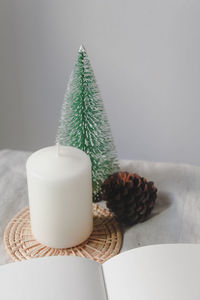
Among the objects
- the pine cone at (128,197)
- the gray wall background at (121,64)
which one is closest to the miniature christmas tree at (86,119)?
the pine cone at (128,197)

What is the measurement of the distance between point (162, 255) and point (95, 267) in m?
0.07

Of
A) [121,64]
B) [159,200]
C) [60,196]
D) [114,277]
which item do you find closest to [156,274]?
[114,277]

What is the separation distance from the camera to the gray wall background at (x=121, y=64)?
39.8 inches

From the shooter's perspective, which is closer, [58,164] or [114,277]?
[114,277]

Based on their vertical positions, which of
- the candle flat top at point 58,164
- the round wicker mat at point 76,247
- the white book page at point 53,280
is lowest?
the round wicker mat at point 76,247

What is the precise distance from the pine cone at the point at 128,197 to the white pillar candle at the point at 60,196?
0.05 metres

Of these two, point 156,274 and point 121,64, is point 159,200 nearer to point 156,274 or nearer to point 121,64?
point 156,274

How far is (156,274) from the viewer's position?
41 centimetres

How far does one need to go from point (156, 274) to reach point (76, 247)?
0.18m

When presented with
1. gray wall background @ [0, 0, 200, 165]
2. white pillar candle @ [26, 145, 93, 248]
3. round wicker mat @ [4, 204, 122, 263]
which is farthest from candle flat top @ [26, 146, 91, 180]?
gray wall background @ [0, 0, 200, 165]

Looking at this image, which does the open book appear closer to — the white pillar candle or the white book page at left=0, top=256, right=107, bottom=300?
the white book page at left=0, top=256, right=107, bottom=300

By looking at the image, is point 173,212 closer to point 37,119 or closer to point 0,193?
point 0,193

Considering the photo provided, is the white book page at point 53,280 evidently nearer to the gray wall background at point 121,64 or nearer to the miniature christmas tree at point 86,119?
the miniature christmas tree at point 86,119

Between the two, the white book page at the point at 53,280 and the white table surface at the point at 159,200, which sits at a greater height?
the white book page at the point at 53,280
